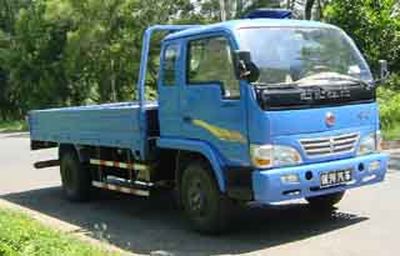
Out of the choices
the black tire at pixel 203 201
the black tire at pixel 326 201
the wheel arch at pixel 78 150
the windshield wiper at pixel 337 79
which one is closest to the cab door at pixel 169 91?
the black tire at pixel 203 201

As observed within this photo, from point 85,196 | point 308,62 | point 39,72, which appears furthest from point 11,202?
point 39,72

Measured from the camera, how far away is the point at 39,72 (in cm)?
4331

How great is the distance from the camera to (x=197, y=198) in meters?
9.46

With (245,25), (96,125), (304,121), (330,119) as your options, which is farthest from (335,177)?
(96,125)

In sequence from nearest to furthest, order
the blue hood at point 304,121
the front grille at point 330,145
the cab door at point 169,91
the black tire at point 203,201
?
the blue hood at point 304,121 → the front grille at point 330,145 → the black tire at point 203,201 → the cab door at point 169,91

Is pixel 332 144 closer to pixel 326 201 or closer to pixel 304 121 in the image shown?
pixel 304 121

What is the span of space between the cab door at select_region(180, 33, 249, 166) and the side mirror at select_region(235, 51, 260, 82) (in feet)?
0.67

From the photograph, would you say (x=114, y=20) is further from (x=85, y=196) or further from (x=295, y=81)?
(x=295, y=81)

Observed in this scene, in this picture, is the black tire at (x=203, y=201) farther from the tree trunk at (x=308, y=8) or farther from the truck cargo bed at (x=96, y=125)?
the tree trunk at (x=308, y=8)

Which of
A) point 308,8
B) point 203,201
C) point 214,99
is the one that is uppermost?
point 308,8

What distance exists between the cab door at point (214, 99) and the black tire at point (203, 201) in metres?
0.37

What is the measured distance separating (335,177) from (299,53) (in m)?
1.38

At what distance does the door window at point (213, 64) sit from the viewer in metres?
8.87

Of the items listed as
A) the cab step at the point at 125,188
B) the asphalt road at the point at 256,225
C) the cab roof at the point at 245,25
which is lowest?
the asphalt road at the point at 256,225
